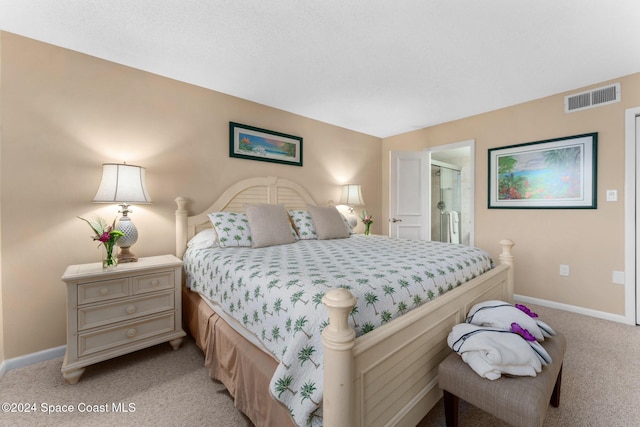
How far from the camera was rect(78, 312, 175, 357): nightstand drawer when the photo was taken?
178cm

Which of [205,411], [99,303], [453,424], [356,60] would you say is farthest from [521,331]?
[99,303]

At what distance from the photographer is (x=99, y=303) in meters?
1.82

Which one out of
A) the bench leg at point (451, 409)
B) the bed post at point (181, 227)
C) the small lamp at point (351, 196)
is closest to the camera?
the bench leg at point (451, 409)

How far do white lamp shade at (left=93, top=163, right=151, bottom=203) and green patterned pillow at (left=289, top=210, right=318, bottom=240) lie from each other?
1416 millimetres

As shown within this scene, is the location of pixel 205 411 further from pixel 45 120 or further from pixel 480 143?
pixel 480 143

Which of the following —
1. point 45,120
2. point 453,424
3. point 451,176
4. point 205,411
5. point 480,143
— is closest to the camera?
point 453,424

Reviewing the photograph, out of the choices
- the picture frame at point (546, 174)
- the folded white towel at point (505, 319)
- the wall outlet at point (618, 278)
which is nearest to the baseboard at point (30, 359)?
the folded white towel at point (505, 319)

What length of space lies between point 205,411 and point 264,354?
1.86ft

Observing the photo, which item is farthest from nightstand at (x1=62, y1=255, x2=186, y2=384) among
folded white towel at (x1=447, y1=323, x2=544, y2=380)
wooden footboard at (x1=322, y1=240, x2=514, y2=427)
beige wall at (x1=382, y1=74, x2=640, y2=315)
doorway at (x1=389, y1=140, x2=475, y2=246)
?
beige wall at (x1=382, y1=74, x2=640, y2=315)

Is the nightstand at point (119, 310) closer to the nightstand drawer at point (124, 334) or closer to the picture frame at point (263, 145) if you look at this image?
the nightstand drawer at point (124, 334)

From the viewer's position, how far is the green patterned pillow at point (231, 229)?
2383mm

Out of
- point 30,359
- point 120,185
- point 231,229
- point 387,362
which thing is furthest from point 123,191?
point 387,362

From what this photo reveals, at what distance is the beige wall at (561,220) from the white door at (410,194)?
2.19 ft

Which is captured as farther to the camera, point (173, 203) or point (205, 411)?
point (173, 203)
